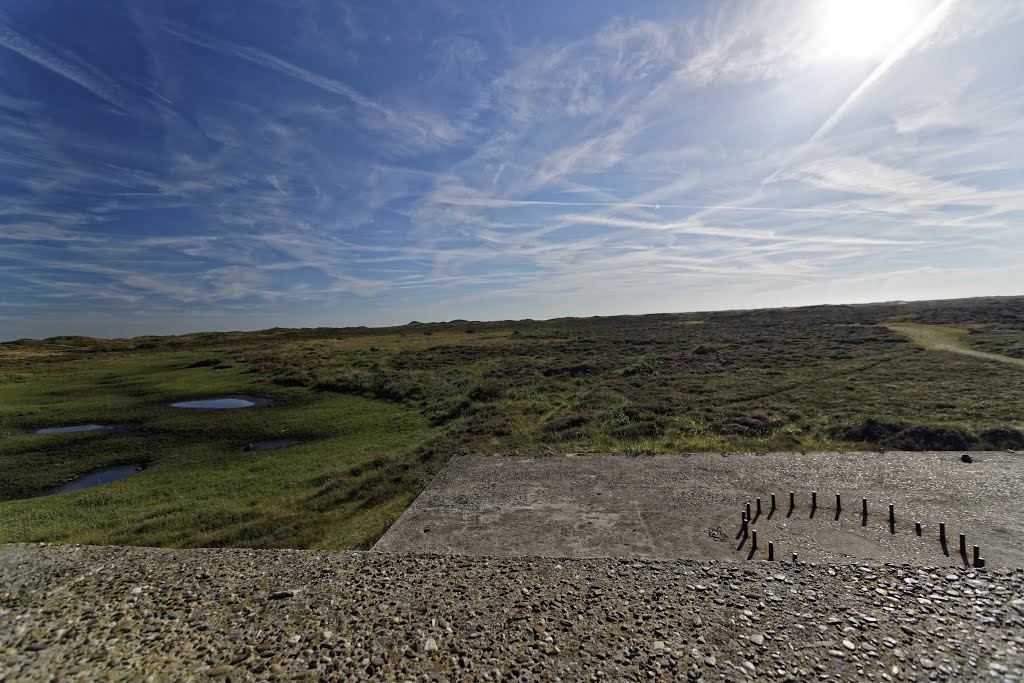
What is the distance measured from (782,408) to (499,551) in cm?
2134

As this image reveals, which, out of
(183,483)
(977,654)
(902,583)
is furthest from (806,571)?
(183,483)

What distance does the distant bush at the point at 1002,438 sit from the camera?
17969 millimetres

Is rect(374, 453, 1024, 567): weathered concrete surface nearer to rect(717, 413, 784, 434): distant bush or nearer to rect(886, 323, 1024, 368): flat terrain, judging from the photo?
rect(717, 413, 784, 434): distant bush

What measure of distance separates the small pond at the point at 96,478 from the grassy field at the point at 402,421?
0.60 meters

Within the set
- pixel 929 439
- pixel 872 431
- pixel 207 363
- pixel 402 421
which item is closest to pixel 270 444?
pixel 402 421

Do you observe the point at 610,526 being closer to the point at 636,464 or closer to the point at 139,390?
the point at 636,464

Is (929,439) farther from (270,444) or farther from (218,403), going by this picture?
(218,403)

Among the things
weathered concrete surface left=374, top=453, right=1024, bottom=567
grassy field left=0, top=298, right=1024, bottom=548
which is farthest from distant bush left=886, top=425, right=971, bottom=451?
weathered concrete surface left=374, top=453, right=1024, bottom=567

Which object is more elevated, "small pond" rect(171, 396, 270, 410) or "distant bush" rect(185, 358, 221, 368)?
"distant bush" rect(185, 358, 221, 368)

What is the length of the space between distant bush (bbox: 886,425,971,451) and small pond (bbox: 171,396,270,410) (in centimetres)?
3894

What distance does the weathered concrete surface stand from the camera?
11.0m

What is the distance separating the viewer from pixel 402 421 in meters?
28.4

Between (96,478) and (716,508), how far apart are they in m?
25.9

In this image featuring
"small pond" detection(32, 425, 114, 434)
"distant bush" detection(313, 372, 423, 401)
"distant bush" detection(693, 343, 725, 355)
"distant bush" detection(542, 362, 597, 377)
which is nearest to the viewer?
"small pond" detection(32, 425, 114, 434)
